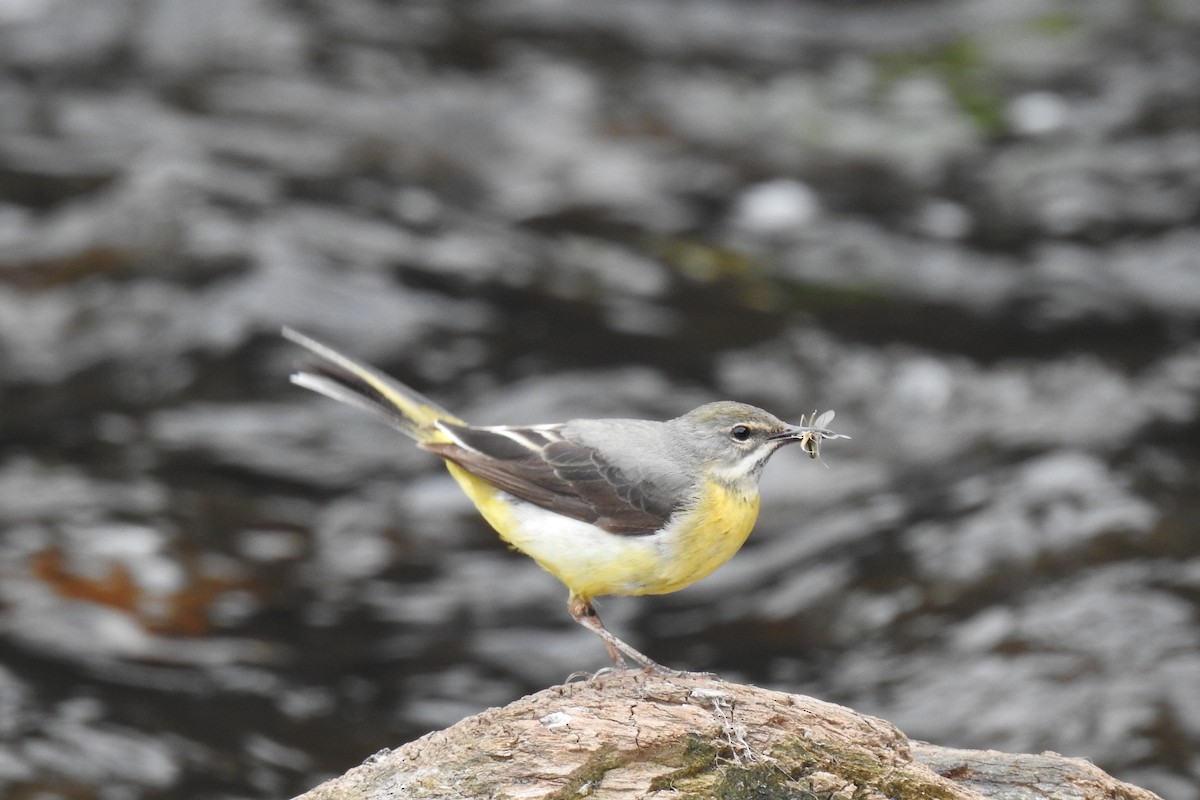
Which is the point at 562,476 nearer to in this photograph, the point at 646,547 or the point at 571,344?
the point at 646,547

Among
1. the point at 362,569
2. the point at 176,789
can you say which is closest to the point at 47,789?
the point at 176,789

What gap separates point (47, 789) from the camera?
7.87 meters

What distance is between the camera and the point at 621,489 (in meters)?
5.96

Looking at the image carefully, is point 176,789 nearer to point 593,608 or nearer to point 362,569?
point 362,569

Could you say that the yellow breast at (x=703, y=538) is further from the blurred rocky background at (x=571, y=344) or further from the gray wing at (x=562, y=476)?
the blurred rocky background at (x=571, y=344)

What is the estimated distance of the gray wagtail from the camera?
225 inches

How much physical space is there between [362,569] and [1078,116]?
9909mm

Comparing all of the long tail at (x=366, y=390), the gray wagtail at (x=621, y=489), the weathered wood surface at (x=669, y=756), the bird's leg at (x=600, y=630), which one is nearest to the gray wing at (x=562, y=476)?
the gray wagtail at (x=621, y=489)

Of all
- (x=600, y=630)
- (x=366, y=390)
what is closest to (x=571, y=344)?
(x=366, y=390)

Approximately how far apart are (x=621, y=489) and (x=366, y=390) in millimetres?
1370

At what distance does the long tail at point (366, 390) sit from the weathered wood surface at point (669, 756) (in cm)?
171

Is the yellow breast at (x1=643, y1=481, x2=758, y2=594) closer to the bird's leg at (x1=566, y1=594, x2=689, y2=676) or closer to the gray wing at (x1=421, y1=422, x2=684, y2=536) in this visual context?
the gray wing at (x1=421, y1=422, x2=684, y2=536)

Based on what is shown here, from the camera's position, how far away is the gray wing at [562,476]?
229 inches

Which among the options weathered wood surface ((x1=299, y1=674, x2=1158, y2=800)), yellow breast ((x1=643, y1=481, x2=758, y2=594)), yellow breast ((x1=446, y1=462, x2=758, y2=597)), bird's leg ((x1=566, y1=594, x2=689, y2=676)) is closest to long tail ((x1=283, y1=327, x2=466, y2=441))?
yellow breast ((x1=446, y1=462, x2=758, y2=597))
